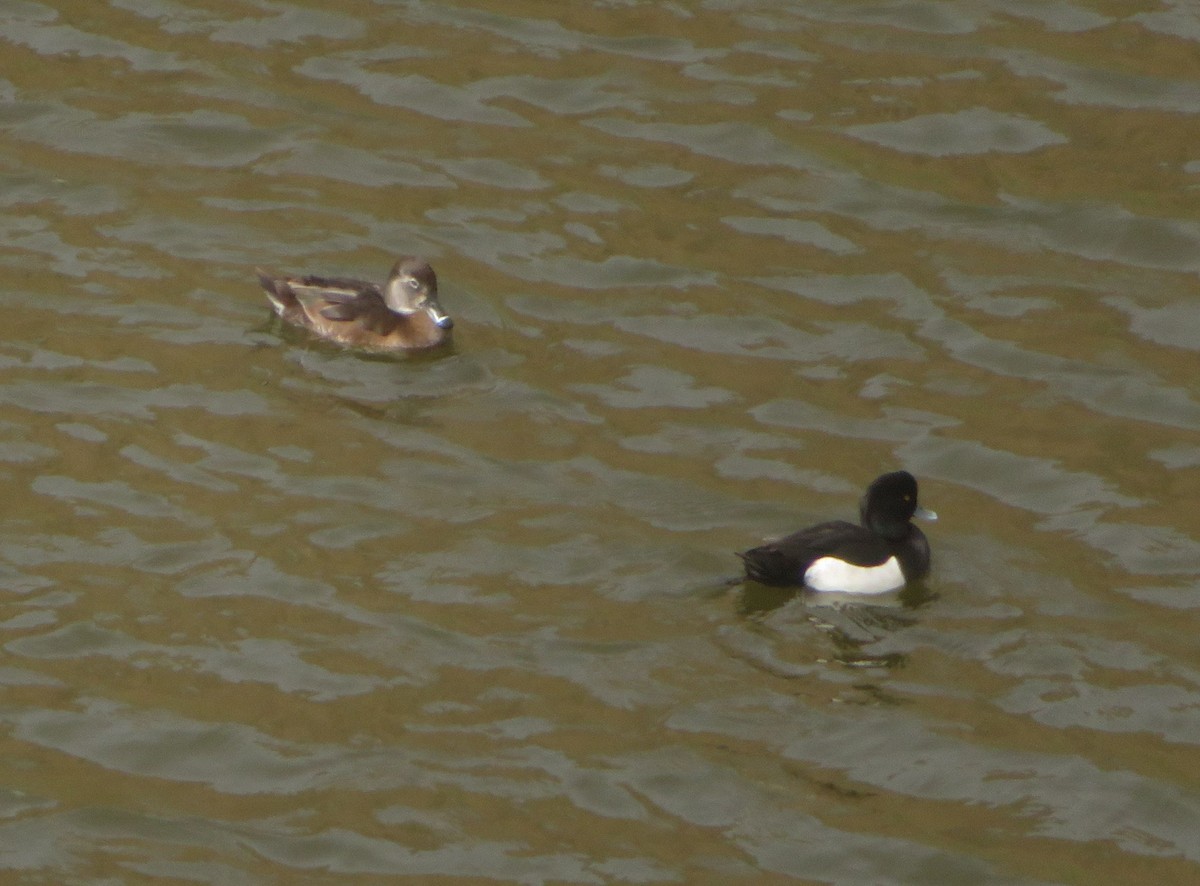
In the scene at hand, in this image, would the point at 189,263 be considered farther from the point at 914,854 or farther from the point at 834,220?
the point at 914,854

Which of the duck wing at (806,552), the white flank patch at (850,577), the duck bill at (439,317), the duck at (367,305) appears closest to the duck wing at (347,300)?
the duck at (367,305)

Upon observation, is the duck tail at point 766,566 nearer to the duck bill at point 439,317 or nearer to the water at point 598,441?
the water at point 598,441

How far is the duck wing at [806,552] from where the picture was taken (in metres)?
9.18

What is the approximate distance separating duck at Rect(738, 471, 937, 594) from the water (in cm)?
14

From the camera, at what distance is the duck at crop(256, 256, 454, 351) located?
1109 centimetres

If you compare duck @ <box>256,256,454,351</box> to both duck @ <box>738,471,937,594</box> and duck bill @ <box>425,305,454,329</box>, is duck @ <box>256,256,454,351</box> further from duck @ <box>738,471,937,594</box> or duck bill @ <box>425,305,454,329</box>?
duck @ <box>738,471,937,594</box>

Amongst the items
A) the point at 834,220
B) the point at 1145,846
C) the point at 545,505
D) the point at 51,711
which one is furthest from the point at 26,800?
the point at 834,220

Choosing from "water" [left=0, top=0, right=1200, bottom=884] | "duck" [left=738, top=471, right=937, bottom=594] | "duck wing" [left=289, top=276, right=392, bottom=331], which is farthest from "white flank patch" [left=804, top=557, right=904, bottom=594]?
"duck wing" [left=289, top=276, right=392, bottom=331]

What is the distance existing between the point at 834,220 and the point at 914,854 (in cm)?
515

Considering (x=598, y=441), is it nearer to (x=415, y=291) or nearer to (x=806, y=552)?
(x=806, y=552)

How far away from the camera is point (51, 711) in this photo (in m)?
8.22

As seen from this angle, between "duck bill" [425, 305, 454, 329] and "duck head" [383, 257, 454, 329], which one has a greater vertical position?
"duck head" [383, 257, 454, 329]

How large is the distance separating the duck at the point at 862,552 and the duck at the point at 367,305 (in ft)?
8.32

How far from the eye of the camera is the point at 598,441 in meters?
10.2
